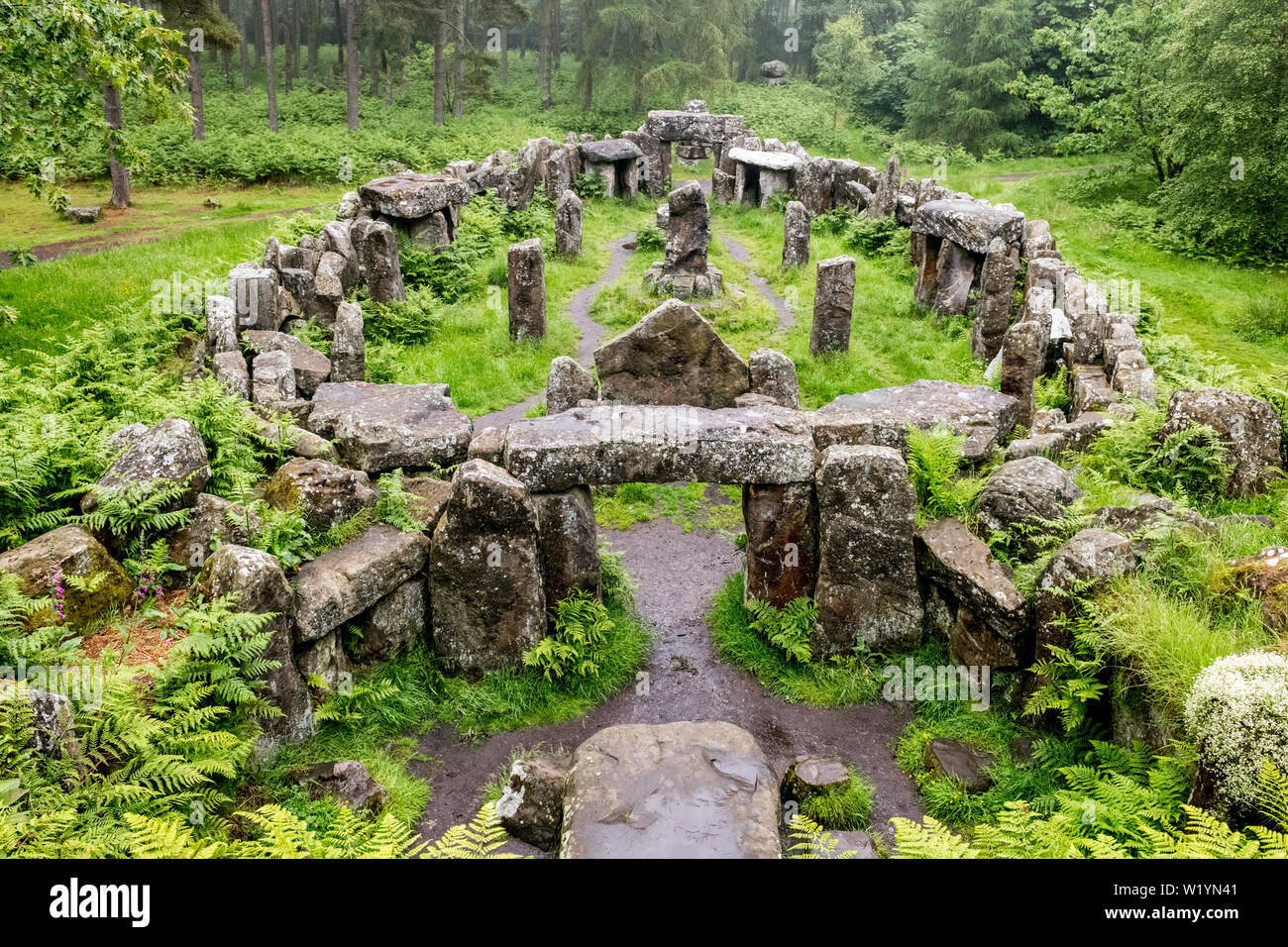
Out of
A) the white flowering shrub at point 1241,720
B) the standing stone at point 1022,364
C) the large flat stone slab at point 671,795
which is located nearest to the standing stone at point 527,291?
the standing stone at point 1022,364

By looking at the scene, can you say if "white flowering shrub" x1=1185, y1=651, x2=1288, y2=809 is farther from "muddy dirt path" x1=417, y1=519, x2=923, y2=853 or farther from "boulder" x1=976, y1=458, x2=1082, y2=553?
"boulder" x1=976, y1=458, x2=1082, y2=553

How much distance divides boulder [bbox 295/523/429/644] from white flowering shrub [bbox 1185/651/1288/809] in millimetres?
6548

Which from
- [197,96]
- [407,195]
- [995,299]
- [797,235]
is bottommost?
[995,299]

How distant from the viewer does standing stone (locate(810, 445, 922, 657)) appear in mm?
8672

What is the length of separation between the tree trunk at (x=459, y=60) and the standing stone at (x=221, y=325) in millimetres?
29499

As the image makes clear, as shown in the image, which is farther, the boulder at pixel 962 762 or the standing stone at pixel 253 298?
Answer: the standing stone at pixel 253 298

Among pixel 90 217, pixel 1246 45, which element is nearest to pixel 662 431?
pixel 1246 45

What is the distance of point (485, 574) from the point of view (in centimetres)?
864

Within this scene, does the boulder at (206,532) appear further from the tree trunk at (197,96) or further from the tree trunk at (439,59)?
the tree trunk at (439,59)

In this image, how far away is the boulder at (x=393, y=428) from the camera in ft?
34.1

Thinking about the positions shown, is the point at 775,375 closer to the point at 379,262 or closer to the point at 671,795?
the point at 671,795

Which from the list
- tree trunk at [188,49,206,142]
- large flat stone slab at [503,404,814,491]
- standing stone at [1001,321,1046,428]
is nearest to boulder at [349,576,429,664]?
large flat stone slab at [503,404,814,491]

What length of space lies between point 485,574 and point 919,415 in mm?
6052

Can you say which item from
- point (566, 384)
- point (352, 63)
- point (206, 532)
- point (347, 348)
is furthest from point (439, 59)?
point (206, 532)
